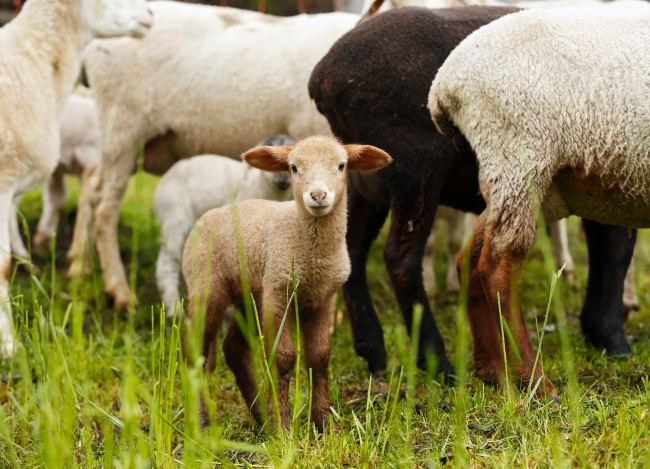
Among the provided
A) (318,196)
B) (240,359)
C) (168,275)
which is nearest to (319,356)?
(240,359)

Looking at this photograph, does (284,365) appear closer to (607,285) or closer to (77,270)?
(77,270)

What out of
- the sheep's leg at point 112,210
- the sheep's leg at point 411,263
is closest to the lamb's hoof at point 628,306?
the sheep's leg at point 411,263

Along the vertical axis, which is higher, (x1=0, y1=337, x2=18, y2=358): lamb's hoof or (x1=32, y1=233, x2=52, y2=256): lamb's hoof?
(x1=0, y1=337, x2=18, y2=358): lamb's hoof

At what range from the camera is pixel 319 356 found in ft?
10.9

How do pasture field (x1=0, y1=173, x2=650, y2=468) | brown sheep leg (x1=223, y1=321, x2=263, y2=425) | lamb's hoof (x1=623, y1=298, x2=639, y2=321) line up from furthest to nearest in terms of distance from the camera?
lamb's hoof (x1=623, y1=298, x2=639, y2=321)
brown sheep leg (x1=223, y1=321, x2=263, y2=425)
pasture field (x1=0, y1=173, x2=650, y2=468)

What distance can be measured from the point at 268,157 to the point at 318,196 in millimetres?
401

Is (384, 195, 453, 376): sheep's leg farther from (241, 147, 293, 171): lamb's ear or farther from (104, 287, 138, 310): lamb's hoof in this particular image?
(104, 287, 138, 310): lamb's hoof

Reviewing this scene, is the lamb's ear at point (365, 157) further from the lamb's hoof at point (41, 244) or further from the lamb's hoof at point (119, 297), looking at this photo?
the lamb's hoof at point (41, 244)

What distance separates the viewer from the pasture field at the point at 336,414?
2.52 m

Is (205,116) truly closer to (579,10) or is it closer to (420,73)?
(420,73)

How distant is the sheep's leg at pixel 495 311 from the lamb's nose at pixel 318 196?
0.73 meters

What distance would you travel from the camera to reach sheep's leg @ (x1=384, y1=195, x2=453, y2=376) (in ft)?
13.2

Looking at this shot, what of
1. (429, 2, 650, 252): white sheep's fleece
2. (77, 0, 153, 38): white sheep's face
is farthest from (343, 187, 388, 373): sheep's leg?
(77, 0, 153, 38): white sheep's face

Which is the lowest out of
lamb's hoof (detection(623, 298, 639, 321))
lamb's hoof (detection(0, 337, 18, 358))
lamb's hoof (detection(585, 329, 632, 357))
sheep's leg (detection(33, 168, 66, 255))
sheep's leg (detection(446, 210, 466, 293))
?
sheep's leg (detection(33, 168, 66, 255))
